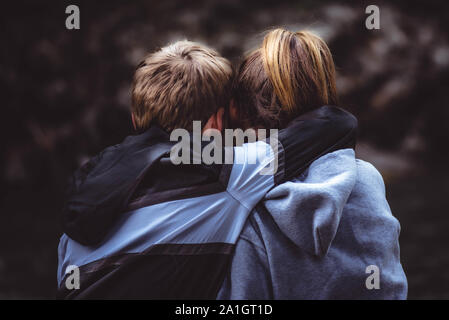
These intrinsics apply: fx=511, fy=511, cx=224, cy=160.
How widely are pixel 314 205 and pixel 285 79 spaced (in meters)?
0.26

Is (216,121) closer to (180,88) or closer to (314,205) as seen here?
(180,88)

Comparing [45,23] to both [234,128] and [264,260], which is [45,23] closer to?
[234,128]

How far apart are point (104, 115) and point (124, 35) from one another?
23.8 inches

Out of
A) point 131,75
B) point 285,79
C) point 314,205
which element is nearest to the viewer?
point 314,205

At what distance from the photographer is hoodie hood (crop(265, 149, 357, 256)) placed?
867 mm

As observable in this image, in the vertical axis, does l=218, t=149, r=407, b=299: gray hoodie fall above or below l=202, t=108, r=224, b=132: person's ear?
below

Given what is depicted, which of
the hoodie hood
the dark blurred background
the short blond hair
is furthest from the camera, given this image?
the dark blurred background

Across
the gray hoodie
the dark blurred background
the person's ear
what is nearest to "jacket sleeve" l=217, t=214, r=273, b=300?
the gray hoodie

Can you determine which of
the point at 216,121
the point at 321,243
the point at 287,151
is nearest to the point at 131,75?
the point at 216,121

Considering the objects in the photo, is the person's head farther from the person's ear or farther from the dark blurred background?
the dark blurred background

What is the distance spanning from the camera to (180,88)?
99cm

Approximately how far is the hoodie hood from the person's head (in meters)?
0.15

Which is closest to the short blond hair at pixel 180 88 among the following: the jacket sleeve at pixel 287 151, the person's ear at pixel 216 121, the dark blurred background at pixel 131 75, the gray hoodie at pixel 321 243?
the person's ear at pixel 216 121

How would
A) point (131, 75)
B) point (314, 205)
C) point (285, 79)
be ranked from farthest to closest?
point (131, 75) < point (285, 79) < point (314, 205)
